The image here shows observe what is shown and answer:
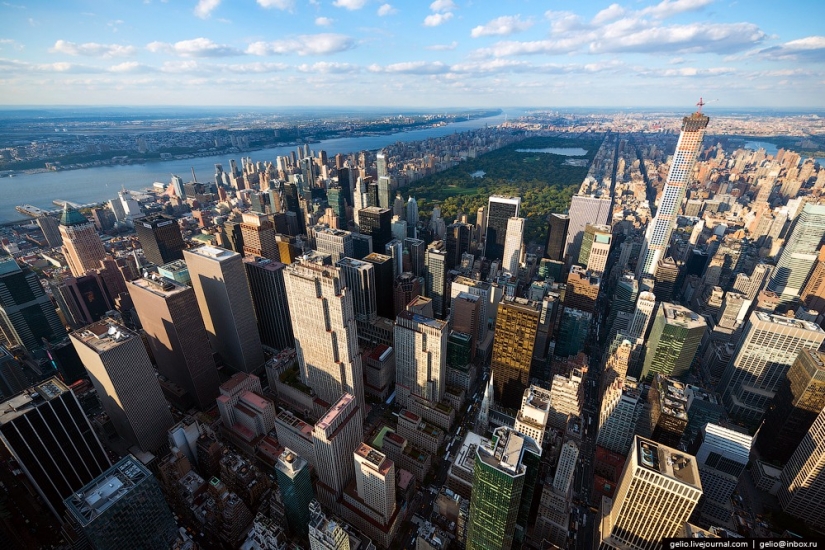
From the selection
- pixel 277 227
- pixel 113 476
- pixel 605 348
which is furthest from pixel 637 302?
pixel 277 227

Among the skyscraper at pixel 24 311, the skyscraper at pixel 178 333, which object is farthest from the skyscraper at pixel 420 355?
the skyscraper at pixel 24 311

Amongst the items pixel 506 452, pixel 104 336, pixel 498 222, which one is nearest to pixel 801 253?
pixel 498 222

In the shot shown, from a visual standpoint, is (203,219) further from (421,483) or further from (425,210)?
(421,483)

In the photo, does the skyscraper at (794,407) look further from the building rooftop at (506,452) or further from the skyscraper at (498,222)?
the skyscraper at (498,222)

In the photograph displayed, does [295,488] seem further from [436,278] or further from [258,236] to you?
[258,236]

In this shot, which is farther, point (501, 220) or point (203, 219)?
point (203, 219)
